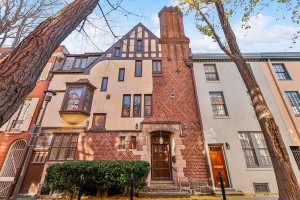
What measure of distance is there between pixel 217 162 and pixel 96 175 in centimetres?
763

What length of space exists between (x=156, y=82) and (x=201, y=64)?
14.1 feet

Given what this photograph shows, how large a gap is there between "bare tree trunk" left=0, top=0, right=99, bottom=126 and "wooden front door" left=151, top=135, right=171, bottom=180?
9735 mm

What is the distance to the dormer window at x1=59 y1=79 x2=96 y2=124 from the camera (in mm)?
11367

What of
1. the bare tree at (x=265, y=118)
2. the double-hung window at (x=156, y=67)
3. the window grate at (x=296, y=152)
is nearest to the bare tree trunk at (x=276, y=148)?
the bare tree at (x=265, y=118)

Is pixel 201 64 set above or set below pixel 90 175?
above

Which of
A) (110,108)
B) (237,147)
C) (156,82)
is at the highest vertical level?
(156,82)

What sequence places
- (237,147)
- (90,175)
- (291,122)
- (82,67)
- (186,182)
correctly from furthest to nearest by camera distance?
(82,67), (291,122), (237,147), (186,182), (90,175)

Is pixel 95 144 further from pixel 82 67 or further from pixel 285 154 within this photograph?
pixel 285 154

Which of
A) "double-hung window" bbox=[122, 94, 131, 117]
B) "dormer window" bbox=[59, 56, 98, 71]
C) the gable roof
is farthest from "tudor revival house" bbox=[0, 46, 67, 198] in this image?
"double-hung window" bbox=[122, 94, 131, 117]

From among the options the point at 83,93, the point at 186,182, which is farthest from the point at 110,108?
the point at 186,182

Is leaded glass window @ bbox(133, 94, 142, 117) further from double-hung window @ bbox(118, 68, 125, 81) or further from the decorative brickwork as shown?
double-hung window @ bbox(118, 68, 125, 81)

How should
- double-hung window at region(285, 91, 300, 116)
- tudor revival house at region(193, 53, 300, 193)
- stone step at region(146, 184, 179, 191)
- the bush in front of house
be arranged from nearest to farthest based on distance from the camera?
the bush in front of house, stone step at region(146, 184, 179, 191), tudor revival house at region(193, 53, 300, 193), double-hung window at region(285, 91, 300, 116)

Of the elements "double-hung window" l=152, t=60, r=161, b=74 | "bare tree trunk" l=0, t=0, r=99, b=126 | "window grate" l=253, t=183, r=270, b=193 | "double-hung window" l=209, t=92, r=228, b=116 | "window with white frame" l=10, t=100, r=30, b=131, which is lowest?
"window grate" l=253, t=183, r=270, b=193

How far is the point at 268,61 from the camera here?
44.8 feet
